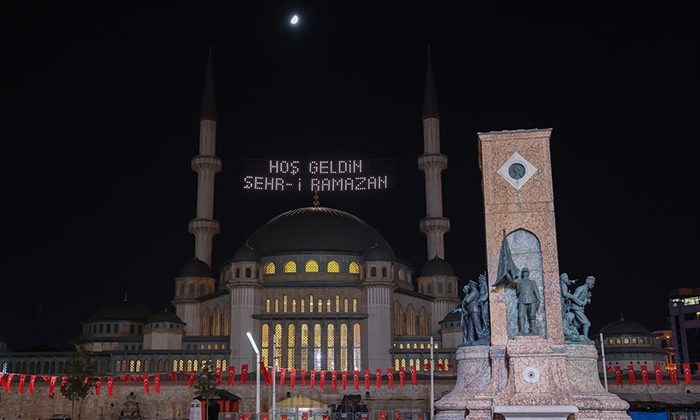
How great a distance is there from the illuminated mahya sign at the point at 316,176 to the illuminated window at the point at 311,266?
878cm

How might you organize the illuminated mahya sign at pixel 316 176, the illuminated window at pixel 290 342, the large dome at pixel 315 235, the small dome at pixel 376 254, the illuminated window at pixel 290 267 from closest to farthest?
the illuminated window at pixel 290 342 < the small dome at pixel 376 254 < the illuminated window at pixel 290 267 < the large dome at pixel 315 235 < the illuminated mahya sign at pixel 316 176

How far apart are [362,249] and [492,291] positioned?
5602 cm

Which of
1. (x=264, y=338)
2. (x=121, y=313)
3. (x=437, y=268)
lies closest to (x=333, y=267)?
(x=264, y=338)

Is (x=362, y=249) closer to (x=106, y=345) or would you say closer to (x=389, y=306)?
(x=389, y=306)

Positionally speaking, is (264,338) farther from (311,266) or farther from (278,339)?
(311,266)

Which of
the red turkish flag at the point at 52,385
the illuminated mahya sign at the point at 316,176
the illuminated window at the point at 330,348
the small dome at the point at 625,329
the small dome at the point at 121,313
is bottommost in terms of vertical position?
the red turkish flag at the point at 52,385

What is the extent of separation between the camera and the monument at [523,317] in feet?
72.2

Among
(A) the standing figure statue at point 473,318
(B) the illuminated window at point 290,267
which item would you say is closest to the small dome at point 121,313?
(B) the illuminated window at point 290,267

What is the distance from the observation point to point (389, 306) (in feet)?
238

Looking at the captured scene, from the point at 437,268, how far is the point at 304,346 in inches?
666

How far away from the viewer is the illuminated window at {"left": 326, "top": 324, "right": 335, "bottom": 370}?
7144 cm

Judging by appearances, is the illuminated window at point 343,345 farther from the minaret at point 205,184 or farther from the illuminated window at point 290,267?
the minaret at point 205,184

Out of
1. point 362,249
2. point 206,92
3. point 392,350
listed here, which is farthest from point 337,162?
point 392,350

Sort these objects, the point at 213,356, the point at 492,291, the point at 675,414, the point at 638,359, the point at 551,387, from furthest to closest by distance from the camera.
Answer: the point at 638,359 < the point at 213,356 < the point at 675,414 < the point at 492,291 < the point at 551,387
